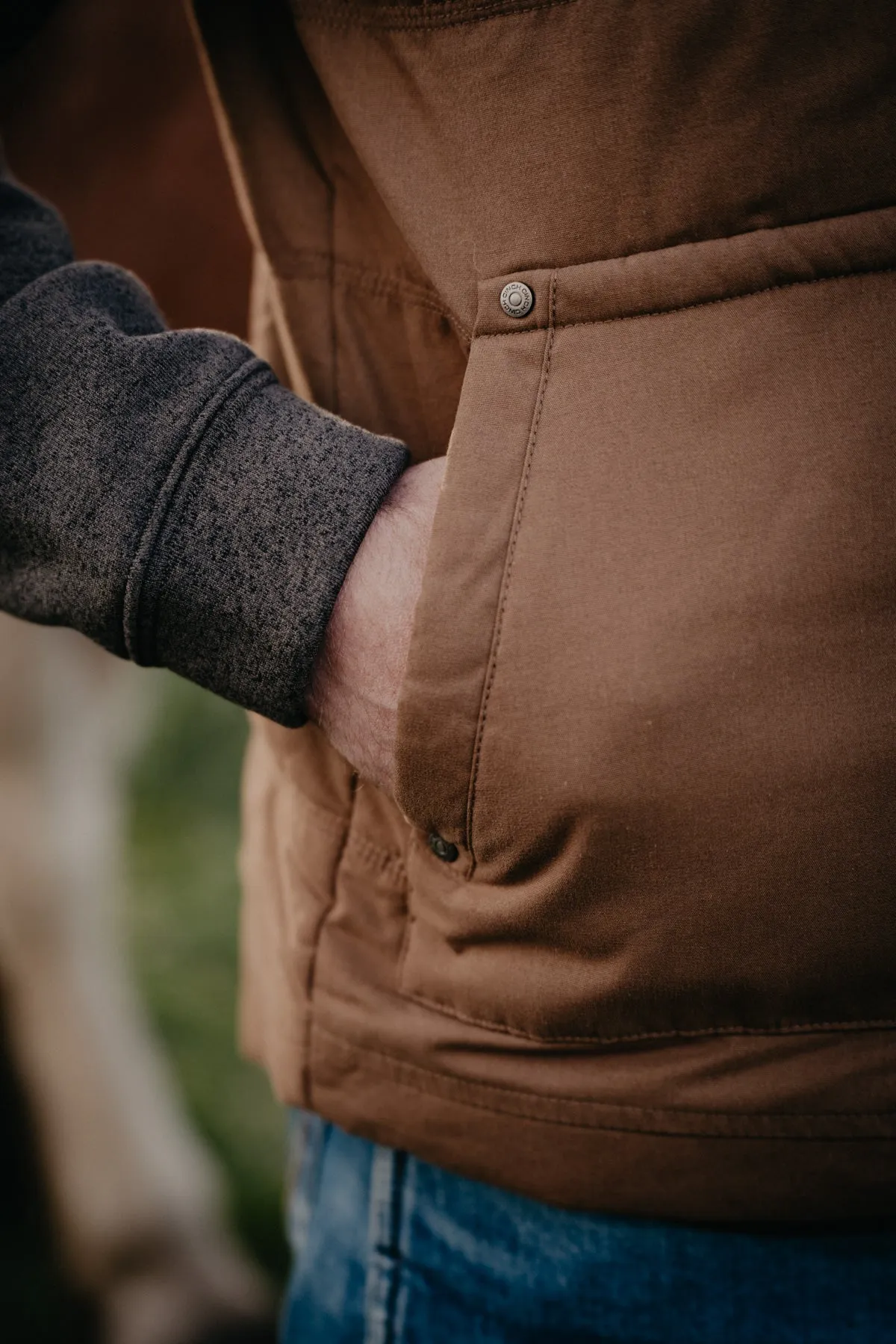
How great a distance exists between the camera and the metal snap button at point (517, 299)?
767 millimetres

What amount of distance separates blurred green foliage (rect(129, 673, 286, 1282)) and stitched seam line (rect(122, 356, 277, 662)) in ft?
7.05

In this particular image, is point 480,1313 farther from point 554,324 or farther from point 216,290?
point 216,290

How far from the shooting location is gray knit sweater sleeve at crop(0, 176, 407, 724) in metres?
0.79

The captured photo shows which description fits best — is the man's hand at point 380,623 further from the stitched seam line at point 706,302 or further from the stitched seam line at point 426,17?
the stitched seam line at point 426,17

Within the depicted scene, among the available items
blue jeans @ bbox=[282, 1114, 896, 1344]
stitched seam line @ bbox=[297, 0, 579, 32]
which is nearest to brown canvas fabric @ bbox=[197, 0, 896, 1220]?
stitched seam line @ bbox=[297, 0, 579, 32]

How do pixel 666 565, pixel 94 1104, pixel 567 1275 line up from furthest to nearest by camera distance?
pixel 94 1104 < pixel 567 1275 < pixel 666 565

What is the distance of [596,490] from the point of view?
74 cm

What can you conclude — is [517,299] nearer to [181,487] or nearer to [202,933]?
[181,487]

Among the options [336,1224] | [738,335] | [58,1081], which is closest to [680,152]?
[738,335]

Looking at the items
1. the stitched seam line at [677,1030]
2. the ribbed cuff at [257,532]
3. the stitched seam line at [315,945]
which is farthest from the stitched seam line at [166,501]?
the stitched seam line at [677,1030]

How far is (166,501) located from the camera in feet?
2.59

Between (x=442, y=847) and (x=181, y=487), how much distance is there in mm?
326

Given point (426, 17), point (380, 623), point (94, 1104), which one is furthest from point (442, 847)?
point (94, 1104)

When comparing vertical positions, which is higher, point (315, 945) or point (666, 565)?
point (666, 565)
